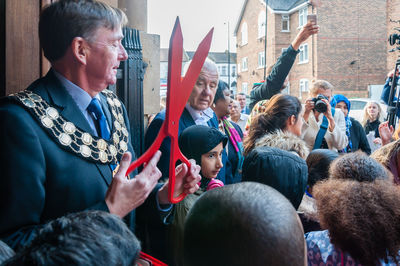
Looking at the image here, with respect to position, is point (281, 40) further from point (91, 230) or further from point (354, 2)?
point (91, 230)

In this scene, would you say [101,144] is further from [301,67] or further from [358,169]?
[301,67]

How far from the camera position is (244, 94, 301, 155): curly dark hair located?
2711mm

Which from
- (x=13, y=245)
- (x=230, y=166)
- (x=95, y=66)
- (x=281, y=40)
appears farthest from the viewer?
(x=281, y=40)

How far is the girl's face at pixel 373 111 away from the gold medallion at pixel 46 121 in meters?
5.33

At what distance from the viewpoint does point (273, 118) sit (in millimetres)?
2768

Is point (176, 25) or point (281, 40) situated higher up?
point (281, 40)

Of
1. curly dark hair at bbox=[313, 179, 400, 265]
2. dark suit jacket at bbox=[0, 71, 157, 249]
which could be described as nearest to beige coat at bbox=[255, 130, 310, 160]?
curly dark hair at bbox=[313, 179, 400, 265]

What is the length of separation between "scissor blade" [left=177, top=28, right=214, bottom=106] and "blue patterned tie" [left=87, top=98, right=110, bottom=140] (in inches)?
17.4

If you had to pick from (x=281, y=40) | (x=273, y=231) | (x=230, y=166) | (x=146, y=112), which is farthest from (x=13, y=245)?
(x=281, y=40)

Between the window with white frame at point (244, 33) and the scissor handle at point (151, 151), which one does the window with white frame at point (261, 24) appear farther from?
the scissor handle at point (151, 151)

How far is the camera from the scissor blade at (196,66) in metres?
1.26

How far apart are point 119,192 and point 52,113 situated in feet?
1.31

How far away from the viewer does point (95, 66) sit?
1453mm

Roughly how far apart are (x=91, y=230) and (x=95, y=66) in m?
0.88
